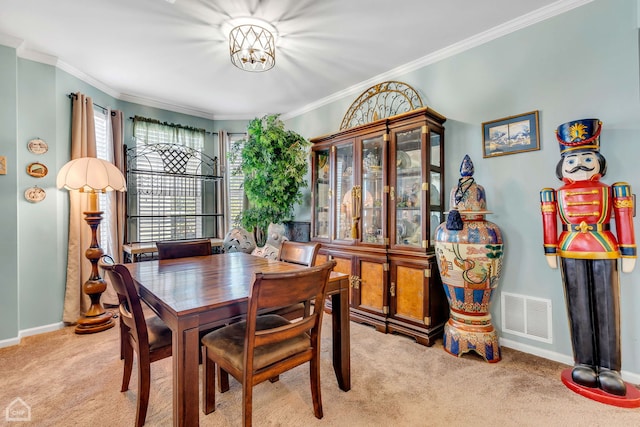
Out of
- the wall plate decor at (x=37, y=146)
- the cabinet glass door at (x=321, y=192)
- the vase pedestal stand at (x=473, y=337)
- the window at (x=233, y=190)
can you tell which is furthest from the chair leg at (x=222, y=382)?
the window at (x=233, y=190)

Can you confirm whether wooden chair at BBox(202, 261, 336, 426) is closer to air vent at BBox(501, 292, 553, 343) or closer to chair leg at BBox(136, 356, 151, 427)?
chair leg at BBox(136, 356, 151, 427)

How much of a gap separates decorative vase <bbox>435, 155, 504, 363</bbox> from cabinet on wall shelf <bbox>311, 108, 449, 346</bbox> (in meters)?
0.23

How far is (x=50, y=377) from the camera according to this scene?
2.01 m

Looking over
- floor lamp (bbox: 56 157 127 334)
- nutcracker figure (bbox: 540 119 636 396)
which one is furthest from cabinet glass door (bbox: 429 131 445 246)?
floor lamp (bbox: 56 157 127 334)

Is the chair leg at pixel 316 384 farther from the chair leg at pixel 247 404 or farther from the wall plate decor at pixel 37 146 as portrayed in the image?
the wall plate decor at pixel 37 146

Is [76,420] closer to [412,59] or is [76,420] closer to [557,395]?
[557,395]

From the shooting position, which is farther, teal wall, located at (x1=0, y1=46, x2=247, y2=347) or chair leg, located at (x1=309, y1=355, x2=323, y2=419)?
teal wall, located at (x1=0, y1=46, x2=247, y2=347)

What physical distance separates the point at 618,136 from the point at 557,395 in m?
1.74

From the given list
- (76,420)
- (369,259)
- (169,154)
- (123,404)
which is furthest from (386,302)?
(169,154)

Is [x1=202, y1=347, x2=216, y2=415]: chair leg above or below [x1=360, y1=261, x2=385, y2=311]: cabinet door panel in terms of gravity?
below

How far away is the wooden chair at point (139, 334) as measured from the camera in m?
1.40

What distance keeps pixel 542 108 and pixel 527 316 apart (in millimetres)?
1644

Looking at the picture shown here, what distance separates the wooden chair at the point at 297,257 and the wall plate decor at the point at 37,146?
8.35 ft

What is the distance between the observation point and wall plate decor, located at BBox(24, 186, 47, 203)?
8.83 ft
